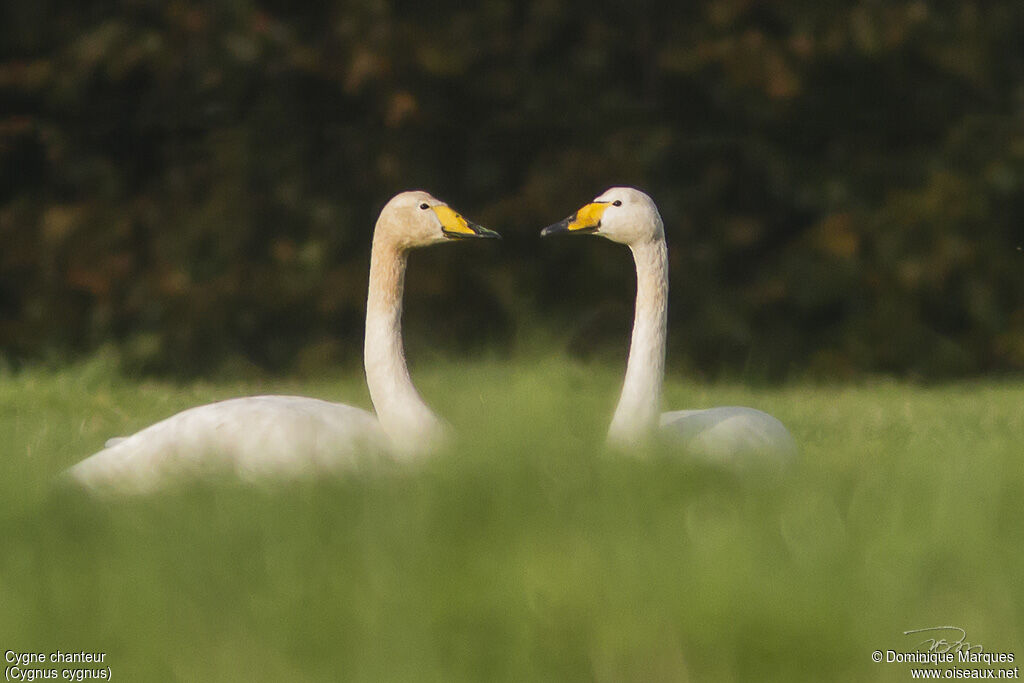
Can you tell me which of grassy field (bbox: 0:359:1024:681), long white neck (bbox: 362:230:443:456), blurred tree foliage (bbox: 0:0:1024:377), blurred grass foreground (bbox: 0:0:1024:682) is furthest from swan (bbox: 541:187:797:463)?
blurred tree foliage (bbox: 0:0:1024:377)

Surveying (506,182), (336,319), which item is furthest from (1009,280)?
(336,319)

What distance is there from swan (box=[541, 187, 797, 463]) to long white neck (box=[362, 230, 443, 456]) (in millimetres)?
671

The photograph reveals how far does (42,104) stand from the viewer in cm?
1320

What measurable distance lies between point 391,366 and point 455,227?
0.65 metres

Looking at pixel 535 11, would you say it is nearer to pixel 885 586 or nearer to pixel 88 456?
pixel 88 456

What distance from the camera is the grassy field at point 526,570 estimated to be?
9.68 ft

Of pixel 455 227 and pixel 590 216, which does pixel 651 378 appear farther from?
pixel 455 227

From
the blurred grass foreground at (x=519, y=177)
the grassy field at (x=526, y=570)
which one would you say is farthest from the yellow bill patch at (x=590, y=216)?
the blurred grass foreground at (x=519, y=177)

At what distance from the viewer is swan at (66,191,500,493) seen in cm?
455

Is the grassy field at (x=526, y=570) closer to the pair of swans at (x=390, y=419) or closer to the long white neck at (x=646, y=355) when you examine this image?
the pair of swans at (x=390, y=419)

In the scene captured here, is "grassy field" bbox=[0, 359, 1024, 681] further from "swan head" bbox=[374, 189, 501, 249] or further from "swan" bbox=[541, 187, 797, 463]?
"swan head" bbox=[374, 189, 501, 249]

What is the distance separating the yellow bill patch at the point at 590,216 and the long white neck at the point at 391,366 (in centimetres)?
74

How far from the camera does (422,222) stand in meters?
5.88

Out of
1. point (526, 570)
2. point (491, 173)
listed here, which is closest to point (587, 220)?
point (526, 570)
